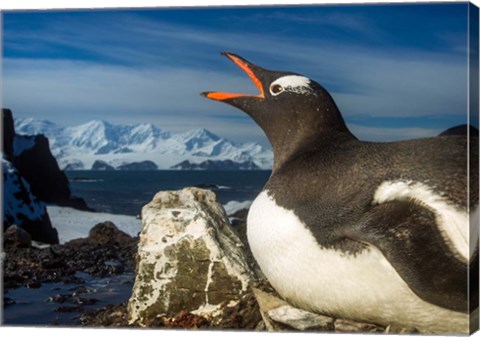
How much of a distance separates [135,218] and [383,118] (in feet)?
4.99

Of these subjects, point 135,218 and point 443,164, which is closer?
point 443,164

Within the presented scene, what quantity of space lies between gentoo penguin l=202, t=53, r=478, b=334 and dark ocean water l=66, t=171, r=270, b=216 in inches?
29.0

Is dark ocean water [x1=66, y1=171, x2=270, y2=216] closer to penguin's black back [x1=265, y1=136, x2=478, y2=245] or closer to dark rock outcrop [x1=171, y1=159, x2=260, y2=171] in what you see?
dark rock outcrop [x1=171, y1=159, x2=260, y2=171]

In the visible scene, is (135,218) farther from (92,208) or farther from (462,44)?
(462,44)

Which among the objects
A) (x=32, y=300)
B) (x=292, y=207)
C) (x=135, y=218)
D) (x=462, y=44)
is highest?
(x=462, y=44)

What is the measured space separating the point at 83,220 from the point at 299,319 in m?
1.61

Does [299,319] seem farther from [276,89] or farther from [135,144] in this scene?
[135,144]

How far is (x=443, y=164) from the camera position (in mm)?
3684

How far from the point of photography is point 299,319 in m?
4.08

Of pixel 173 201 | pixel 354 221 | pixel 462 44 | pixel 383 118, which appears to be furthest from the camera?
pixel 173 201

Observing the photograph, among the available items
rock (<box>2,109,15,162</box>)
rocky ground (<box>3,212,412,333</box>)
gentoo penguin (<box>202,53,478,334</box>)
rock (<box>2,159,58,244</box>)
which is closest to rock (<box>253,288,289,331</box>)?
gentoo penguin (<box>202,53,478,334</box>)

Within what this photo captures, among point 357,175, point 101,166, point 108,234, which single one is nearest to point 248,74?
point 357,175

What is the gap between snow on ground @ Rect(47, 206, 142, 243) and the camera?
199 inches

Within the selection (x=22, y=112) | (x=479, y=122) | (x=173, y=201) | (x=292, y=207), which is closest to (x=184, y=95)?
(x=173, y=201)
